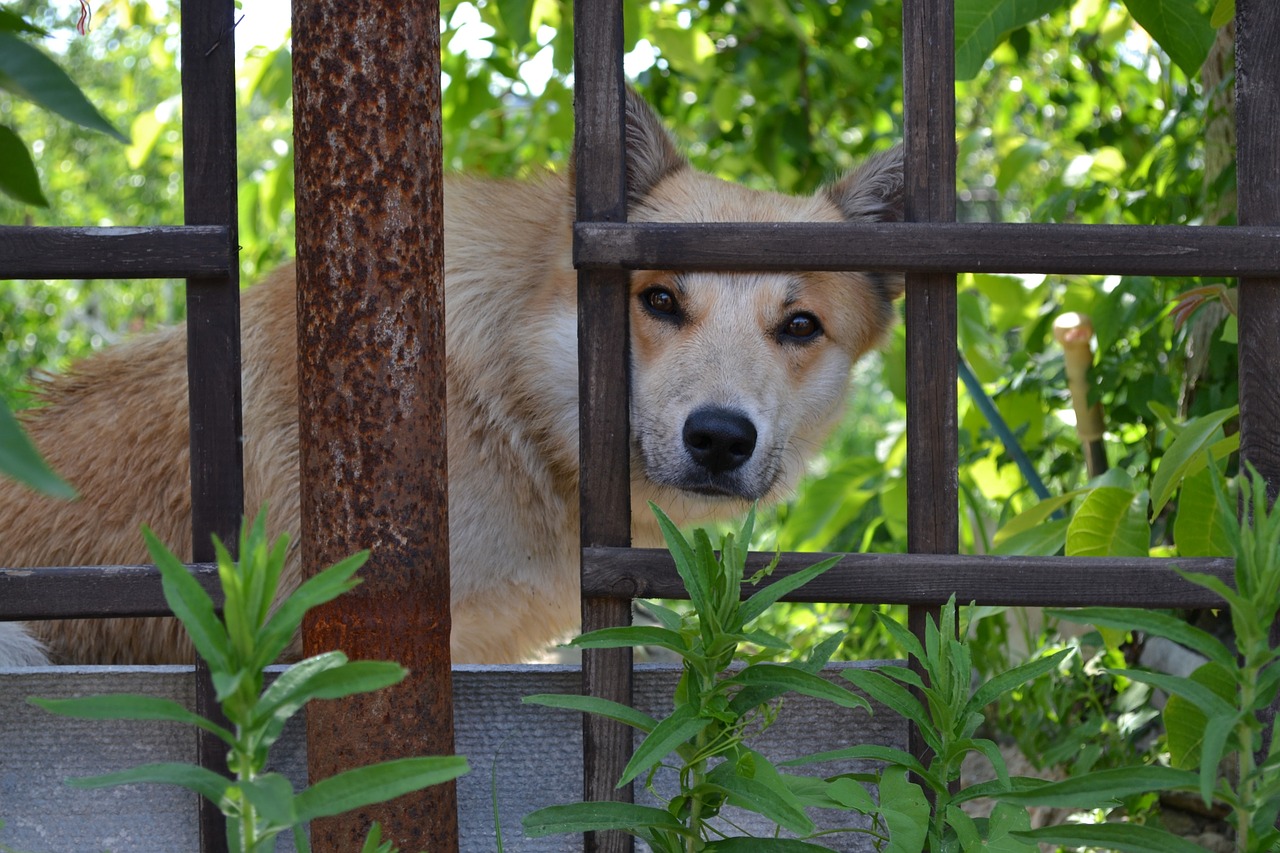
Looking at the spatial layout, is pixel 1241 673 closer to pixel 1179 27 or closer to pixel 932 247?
pixel 932 247

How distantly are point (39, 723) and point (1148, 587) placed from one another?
1747 mm

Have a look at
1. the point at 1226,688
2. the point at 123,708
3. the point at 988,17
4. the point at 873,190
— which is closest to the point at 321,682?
the point at 123,708

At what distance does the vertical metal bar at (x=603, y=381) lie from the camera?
1.74 metres

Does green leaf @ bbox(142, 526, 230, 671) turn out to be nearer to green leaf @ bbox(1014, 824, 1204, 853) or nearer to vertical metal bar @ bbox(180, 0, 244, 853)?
vertical metal bar @ bbox(180, 0, 244, 853)

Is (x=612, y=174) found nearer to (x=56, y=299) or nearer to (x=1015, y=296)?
(x=1015, y=296)

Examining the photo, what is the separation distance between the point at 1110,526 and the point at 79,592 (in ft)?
5.68

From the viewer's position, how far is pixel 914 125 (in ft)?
5.81

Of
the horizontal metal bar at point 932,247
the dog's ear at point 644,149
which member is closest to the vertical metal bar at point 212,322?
the horizontal metal bar at point 932,247

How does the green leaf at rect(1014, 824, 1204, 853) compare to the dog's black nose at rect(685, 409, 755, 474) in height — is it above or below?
below

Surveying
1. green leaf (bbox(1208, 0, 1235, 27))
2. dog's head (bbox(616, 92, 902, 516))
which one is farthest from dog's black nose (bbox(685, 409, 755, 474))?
green leaf (bbox(1208, 0, 1235, 27))

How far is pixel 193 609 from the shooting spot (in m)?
1.06

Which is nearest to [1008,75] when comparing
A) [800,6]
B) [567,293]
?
[800,6]

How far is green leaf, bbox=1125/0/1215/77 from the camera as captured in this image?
6.39ft

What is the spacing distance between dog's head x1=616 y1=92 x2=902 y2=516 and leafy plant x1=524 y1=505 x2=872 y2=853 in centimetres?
94
